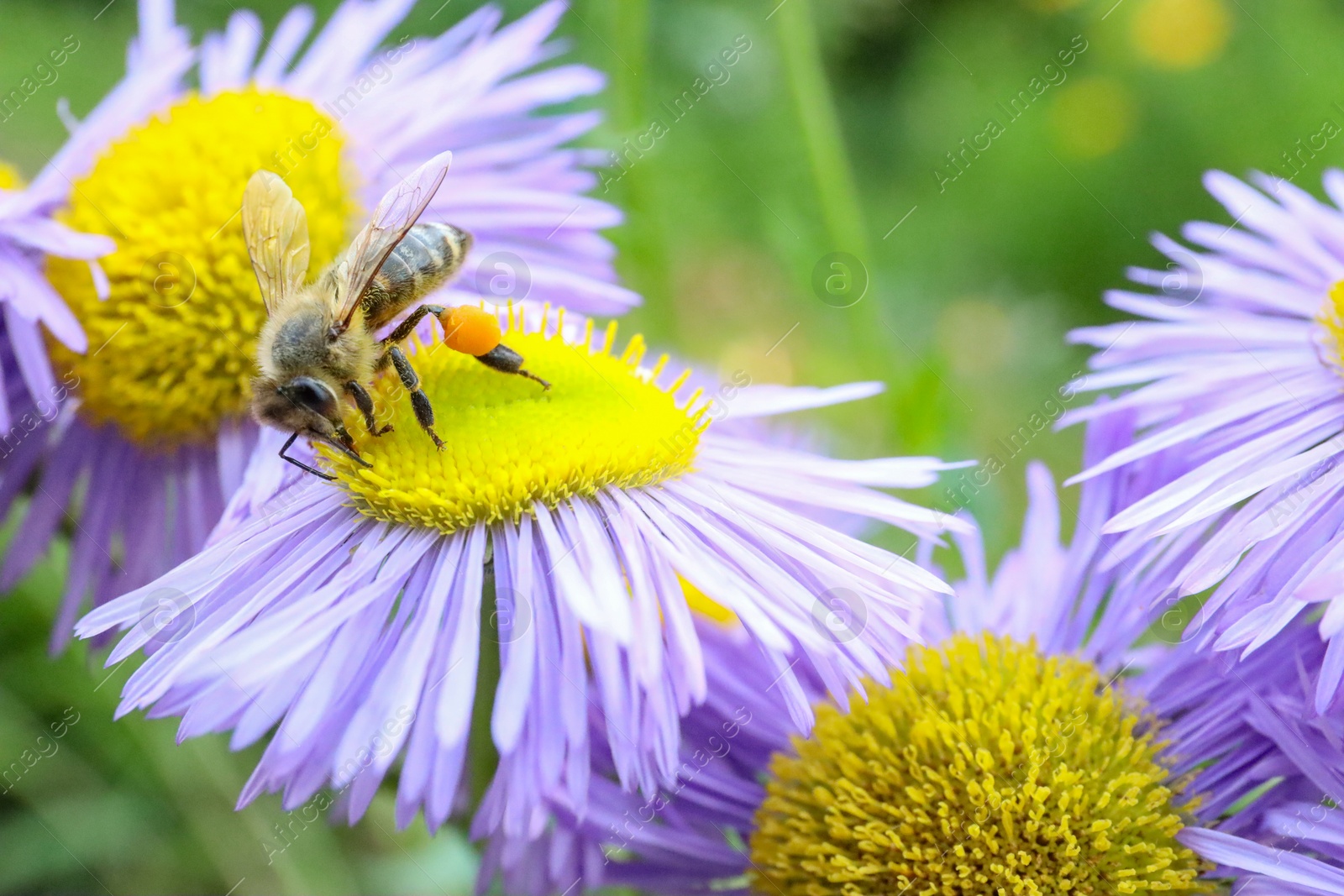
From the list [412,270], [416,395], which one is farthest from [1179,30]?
[416,395]

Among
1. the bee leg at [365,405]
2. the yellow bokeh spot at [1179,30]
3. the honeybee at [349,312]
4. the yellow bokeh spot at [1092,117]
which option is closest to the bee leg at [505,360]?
the honeybee at [349,312]

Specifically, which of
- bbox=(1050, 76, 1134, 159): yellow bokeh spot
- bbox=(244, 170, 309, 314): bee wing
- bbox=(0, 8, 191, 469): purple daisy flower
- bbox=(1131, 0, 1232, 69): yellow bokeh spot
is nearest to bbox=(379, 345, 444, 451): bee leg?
bbox=(244, 170, 309, 314): bee wing

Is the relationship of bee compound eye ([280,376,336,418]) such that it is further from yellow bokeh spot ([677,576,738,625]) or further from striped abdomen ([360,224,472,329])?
yellow bokeh spot ([677,576,738,625])

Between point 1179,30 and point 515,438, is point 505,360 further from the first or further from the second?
point 1179,30

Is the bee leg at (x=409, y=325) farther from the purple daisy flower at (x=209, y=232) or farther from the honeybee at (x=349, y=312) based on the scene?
the purple daisy flower at (x=209, y=232)

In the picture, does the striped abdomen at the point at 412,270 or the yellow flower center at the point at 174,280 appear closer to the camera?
the striped abdomen at the point at 412,270

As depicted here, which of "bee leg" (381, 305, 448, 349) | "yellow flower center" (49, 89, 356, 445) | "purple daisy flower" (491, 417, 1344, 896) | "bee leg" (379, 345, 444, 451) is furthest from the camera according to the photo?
"yellow flower center" (49, 89, 356, 445)

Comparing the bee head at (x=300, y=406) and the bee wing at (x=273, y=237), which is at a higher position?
the bee wing at (x=273, y=237)
